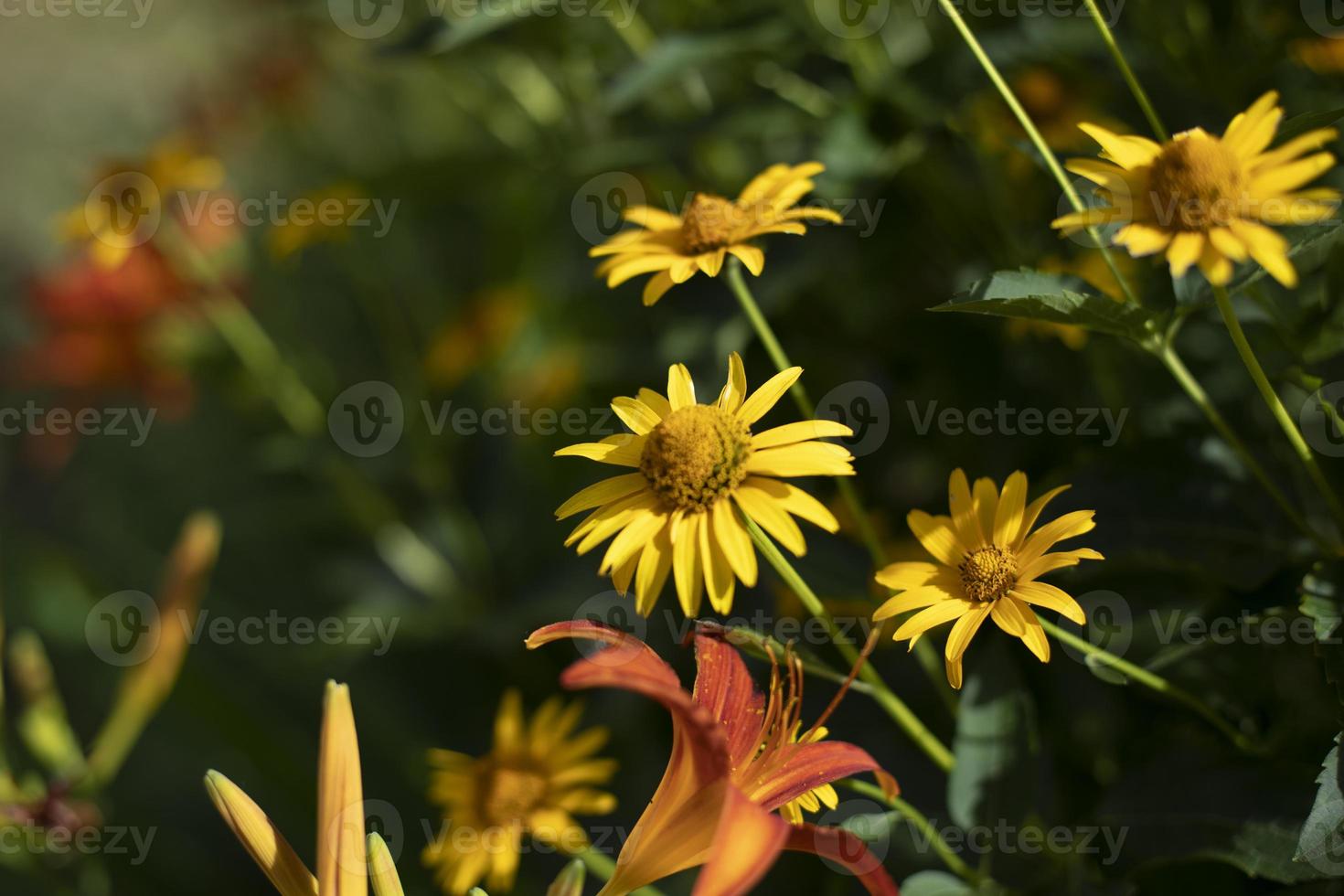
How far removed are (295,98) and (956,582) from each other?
3.16 feet

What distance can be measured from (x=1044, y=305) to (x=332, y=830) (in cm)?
28

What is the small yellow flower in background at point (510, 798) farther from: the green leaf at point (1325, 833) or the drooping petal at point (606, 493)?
the green leaf at point (1325, 833)

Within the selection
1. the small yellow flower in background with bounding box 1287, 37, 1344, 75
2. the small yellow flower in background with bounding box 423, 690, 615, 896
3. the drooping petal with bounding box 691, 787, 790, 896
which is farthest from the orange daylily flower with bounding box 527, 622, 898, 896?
the small yellow flower in background with bounding box 1287, 37, 1344, 75

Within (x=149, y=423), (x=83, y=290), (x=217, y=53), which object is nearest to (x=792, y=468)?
(x=83, y=290)

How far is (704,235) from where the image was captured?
0.40 meters

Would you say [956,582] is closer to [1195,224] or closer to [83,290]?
[1195,224]

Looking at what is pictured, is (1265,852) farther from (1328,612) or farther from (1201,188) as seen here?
(1201,188)

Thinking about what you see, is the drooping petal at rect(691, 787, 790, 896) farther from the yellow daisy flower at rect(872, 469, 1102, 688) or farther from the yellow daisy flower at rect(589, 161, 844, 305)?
the yellow daisy flower at rect(589, 161, 844, 305)

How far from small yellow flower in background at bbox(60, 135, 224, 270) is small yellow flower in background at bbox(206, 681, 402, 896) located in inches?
18.6

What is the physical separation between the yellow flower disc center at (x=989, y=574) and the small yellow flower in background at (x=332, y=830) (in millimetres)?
202

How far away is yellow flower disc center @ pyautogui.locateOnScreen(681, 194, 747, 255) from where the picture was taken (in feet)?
1.30

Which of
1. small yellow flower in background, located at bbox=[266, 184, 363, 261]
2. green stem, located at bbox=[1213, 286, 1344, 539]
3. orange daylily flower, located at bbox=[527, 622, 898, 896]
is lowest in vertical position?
orange daylily flower, located at bbox=[527, 622, 898, 896]

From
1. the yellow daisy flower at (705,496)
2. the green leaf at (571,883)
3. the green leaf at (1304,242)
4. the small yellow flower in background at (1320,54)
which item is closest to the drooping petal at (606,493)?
the yellow daisy flower at (705,496)

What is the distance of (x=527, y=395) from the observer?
0.90 metres
